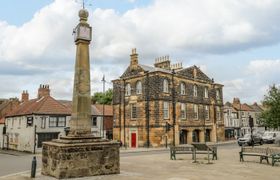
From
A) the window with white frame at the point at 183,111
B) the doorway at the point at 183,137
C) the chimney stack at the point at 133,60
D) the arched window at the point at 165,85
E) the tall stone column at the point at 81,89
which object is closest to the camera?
the tall stone column at the point at 81,89

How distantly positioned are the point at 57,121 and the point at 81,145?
984 inches

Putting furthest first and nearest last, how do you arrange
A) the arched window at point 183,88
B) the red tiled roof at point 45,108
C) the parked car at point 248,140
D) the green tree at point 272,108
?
the arched window at point 183,88 → the red tiled roof at point 45,108 → the parked car at point 248,140 → the green tree at point 272,108

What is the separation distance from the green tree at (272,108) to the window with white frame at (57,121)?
2367 cm

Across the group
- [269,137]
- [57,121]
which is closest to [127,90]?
[57,121]

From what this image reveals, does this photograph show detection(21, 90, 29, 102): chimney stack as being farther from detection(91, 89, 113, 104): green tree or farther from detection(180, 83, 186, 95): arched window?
detection(180, 83, 186, 95): arched window

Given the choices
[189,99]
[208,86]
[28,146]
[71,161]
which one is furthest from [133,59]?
[71,161]

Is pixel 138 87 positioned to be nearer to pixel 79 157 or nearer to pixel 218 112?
pixel 218 112

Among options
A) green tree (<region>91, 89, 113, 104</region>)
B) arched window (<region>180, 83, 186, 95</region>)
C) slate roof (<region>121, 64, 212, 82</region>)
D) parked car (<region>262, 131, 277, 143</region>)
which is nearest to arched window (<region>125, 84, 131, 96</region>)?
slate roof (<region>121, 64, 212, 82</region>)

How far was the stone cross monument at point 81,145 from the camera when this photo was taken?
39.6 feet

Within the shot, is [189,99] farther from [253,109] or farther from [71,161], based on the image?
[253,109]

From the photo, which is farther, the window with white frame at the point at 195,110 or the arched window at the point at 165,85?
the window with white frame at the point at 195,110

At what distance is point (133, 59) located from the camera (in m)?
40.3

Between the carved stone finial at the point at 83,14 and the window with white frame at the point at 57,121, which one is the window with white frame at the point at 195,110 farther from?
the carved stone finial at the point at 83,14

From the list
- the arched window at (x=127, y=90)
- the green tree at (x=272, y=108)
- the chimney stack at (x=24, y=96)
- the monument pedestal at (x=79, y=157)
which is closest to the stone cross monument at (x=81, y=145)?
the monument pedestal at (x=79, y=157)
